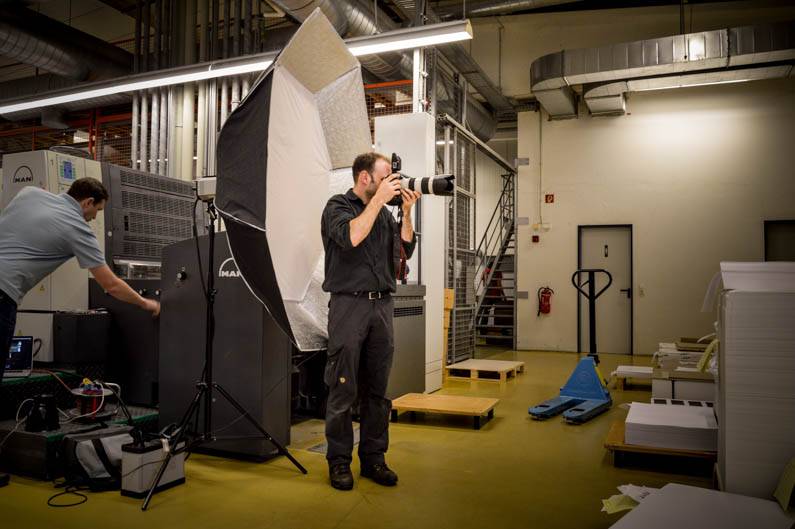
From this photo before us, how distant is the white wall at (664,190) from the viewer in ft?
29.7

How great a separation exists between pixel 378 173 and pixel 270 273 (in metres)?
0.78

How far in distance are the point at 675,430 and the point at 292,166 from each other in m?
2.56

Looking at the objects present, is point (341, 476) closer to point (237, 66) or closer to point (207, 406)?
point (207, 406)

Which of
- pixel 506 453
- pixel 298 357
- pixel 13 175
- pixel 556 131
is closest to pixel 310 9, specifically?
pixel 13 175

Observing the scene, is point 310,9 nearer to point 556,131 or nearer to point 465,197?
point 465,197

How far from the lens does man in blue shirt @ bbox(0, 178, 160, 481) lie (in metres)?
2.94

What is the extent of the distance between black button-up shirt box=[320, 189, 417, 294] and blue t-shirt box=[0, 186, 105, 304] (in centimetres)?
Result: 118

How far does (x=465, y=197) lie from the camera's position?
8.25 meters

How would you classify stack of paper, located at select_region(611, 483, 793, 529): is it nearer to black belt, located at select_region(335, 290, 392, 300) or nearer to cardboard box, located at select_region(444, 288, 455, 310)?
black belt, located at select_region(335, 290, 392, 300)

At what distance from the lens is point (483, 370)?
682cm

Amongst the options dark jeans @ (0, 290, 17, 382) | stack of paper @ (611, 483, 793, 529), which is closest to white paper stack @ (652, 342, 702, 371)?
stack of paper @ (611, 483, 793, 529)

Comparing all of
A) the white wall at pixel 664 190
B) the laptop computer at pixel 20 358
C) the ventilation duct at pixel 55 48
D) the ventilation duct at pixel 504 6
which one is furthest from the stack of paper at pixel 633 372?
the ventilation duct at pixel 55 48

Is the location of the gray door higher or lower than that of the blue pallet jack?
higher

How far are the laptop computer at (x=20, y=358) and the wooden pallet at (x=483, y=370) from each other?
4435 mm
